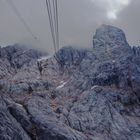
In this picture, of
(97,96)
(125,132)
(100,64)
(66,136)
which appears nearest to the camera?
(66,136)

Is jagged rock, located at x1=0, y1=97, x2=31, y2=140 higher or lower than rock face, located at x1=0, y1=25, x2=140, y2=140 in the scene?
higher

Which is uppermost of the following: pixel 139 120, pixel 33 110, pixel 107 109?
pixel 33 110

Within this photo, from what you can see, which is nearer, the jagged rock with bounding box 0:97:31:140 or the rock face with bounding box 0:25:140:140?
the jagged rock with bounding box 0:97:31:140

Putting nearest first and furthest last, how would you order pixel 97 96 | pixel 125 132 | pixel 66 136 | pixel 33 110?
pixel 66 136, pixel 33 110, pixel 125 132, pixel 97 96

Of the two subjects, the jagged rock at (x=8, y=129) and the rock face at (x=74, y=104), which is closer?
the jagged rock at (x=8, y=129)

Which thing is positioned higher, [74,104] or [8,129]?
[8,129]

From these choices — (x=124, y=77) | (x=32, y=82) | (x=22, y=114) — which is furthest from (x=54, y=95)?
(x=22, y=114)

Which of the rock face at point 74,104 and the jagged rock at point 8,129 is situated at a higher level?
the jagged rock at point 8,129

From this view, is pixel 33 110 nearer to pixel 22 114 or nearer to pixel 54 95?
pixel 22 114
